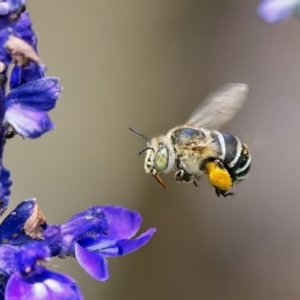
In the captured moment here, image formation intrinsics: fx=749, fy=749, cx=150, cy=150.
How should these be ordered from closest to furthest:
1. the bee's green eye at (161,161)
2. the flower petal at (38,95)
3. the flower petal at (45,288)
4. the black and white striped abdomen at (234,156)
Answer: the flower petal at (45,288) → the flower petal at (38,95) → the bee's green eye at (161,161) → the black and white striped abdomen at (234,156)

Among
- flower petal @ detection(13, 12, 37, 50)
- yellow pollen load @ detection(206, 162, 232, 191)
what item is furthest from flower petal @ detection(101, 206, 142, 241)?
yellow pollen load @ detection(206, 162, 232, 191)

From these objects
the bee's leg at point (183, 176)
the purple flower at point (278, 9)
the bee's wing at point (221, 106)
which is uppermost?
the purple flower at point (278, 9)

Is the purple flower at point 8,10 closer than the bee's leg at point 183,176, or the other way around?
the purple flower at point 8,10

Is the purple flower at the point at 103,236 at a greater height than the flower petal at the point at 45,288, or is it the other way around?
the purple flower at the point at 103,236

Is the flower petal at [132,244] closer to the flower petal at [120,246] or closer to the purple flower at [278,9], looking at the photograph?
the flower petal at [120,246]

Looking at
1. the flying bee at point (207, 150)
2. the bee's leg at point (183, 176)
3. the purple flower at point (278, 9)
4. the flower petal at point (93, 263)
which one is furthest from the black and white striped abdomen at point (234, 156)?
the flower petal at point (93, 263)

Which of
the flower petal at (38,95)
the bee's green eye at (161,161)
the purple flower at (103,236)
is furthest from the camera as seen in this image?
the bee's green eye at (161,161)
